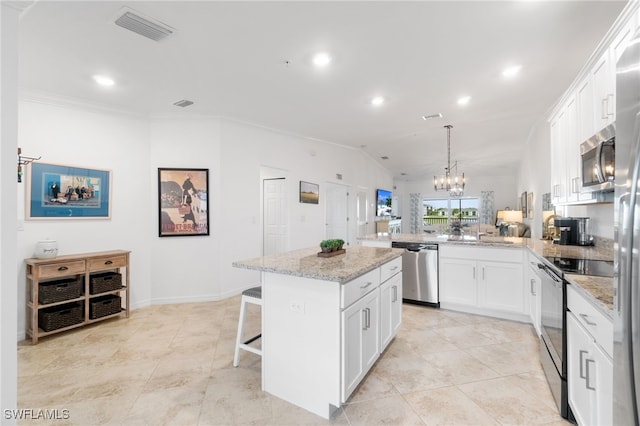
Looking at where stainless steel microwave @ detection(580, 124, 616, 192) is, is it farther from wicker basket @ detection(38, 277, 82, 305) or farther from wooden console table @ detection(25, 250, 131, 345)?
wicker basket @ detection(38, 277, 82, 305)

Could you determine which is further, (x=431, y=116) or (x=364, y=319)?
(x=431, y=116)

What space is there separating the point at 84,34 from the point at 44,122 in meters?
1.55

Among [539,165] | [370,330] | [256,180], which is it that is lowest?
[370,330]

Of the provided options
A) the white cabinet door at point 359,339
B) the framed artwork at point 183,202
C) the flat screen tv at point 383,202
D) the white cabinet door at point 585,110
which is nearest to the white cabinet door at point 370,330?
the white cabinet door at point 359,339

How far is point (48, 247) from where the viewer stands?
9.75ft

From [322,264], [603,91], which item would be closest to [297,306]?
[322,264]

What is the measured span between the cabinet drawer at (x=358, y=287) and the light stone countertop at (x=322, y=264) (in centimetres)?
6

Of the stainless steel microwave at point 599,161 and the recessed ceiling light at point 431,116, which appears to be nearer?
the stainless steel microwave at point 599,161

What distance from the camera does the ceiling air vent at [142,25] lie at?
1991 mm

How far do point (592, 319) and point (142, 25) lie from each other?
317cm

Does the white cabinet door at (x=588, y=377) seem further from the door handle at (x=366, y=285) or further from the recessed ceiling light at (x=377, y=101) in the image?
the recessed ceiling light at (x=377, y=101)

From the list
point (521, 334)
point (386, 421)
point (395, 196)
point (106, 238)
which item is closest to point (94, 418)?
point (386, 421)

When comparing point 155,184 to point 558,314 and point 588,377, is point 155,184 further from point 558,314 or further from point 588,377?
point 588,377

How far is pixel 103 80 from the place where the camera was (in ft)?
9.62
